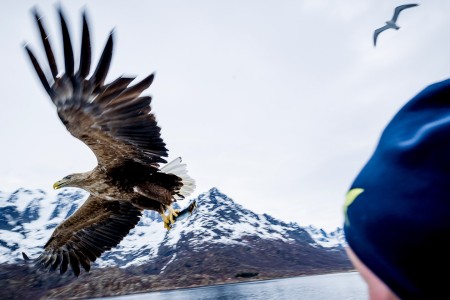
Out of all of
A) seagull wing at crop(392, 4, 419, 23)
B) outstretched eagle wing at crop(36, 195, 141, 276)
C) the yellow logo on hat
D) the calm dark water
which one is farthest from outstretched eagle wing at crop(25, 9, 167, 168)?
the calm dark water

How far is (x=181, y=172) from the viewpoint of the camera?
29.8 ft

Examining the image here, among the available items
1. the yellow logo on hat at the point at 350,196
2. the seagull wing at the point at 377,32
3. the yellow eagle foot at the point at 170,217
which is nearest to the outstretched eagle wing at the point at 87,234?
the yellow eagle foot at the point at 170,217

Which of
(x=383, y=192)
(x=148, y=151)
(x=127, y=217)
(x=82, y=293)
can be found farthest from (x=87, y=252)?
(x=82, y=293)

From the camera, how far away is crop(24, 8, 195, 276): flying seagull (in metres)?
5.61

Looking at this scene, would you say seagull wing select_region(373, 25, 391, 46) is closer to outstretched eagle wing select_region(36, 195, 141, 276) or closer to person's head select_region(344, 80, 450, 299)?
outstretched eagle wing select_region(36, 195, 141, 276)

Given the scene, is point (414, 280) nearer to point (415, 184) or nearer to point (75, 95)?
point (415, 184)

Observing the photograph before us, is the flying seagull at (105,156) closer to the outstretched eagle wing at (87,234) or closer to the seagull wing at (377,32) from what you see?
the outstretched eagle wing at (87,234)

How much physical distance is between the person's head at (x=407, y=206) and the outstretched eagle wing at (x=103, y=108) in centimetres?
482

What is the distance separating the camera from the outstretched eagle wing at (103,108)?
5.26m

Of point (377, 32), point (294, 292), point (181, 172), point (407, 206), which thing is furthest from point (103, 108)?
point (294, 292)

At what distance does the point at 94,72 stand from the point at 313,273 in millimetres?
213308

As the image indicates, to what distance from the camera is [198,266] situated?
190625 mm

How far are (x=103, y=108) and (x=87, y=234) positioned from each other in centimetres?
531

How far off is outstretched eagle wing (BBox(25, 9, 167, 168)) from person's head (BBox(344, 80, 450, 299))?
4.82m
